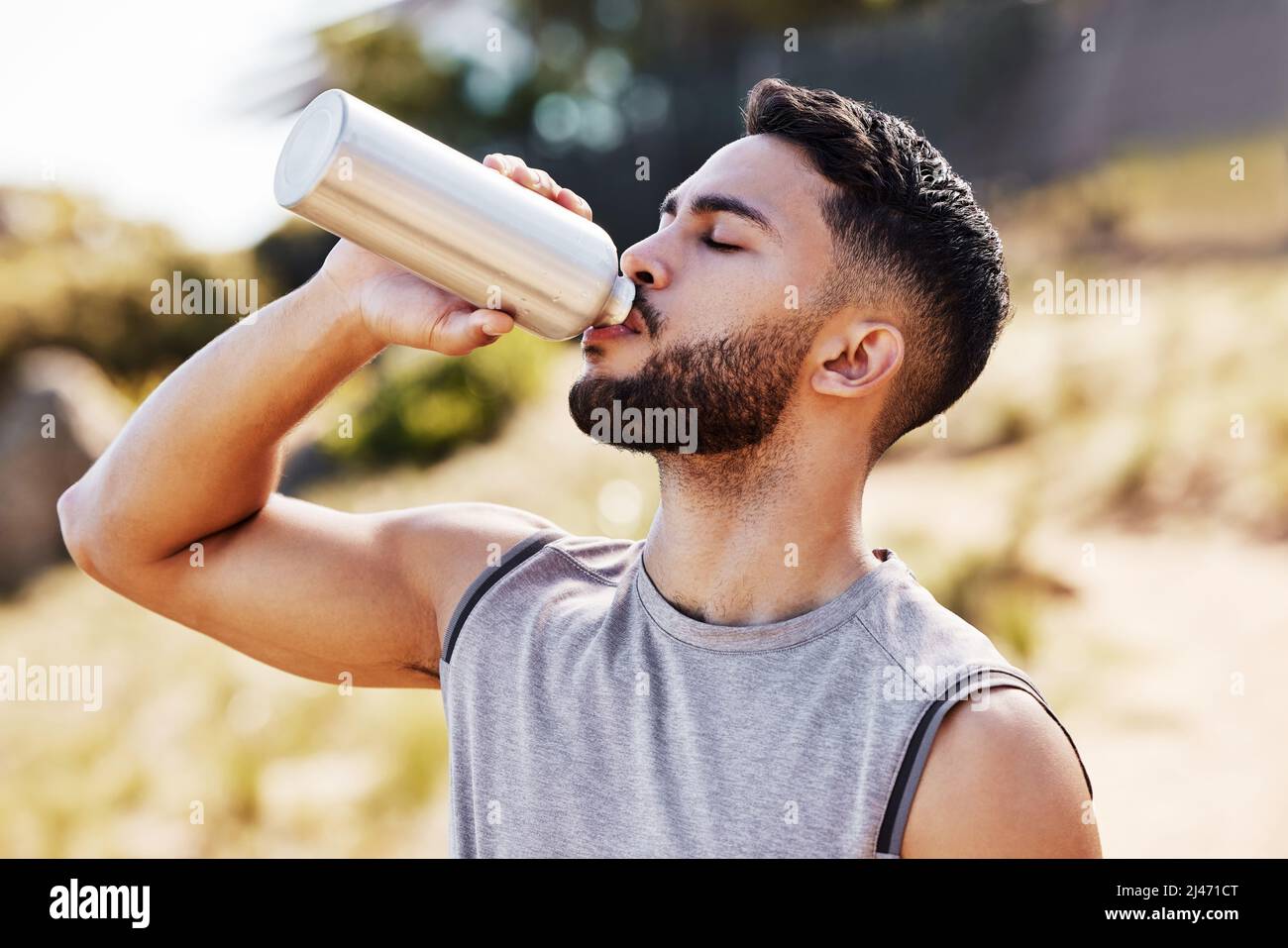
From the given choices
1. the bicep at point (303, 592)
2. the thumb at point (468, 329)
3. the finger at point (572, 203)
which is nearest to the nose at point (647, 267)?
the finger at point (572, 203)

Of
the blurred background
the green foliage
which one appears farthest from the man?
the green foliage

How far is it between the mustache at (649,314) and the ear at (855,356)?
0.99 ft

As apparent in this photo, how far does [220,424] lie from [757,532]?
101 centimetres

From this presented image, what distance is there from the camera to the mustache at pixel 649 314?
217 centimetres

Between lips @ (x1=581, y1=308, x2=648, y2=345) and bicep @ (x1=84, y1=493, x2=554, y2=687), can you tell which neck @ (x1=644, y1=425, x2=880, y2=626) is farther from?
bicep @ (x1=84, y1=493, x2=554, y2=687)

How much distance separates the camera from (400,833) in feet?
16.8

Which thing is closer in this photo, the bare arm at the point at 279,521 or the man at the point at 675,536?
the man at the point at 675,536

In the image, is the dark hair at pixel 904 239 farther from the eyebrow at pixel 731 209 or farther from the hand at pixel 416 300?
the hand at pixel 416 300

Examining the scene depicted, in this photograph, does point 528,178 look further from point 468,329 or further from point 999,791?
point 999,791

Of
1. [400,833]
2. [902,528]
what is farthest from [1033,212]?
[400,833]

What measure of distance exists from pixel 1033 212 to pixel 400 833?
35.2ft

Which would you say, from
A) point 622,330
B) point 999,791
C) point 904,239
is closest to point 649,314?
point 622,330

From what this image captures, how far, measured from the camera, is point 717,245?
7.37 feet
